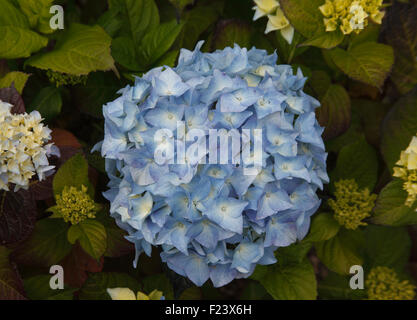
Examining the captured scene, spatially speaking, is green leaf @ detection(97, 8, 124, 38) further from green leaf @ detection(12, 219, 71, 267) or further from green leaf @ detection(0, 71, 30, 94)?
green leaf @ detection(12, 219, 71, 267)

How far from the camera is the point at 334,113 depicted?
4.38 ft

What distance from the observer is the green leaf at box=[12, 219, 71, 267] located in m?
1.28

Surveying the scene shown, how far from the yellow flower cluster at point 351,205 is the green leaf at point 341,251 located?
96 mm

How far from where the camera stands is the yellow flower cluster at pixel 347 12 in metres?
1.13

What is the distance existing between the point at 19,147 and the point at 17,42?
0.32m

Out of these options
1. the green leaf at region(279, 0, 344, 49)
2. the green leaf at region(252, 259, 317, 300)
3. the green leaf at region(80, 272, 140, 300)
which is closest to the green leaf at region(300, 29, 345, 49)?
the green leaf at region(279, 0, 344, 49)

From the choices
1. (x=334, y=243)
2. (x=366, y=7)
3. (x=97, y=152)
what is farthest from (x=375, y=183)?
(x=97, y=152)

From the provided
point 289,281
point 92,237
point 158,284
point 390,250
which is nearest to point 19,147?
point 92,237

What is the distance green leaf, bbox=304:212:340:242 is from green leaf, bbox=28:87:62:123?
0.70m

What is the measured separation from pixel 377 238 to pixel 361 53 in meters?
0.66

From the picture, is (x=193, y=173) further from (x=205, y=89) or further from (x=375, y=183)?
(x=375, y=183)

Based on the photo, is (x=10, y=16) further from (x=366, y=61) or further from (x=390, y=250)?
(x=390, y=250)

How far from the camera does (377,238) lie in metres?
1.69

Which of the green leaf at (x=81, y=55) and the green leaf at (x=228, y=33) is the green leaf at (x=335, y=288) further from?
the green leaf at (x=81, y=55)
